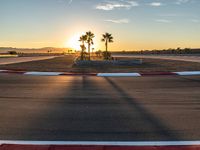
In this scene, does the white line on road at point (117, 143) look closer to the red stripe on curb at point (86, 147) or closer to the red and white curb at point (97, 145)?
the red and white curb at point (97, 145)

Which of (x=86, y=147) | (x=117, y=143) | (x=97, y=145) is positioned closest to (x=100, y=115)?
(x=117, y=143)

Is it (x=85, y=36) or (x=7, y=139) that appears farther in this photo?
(x=85, y=36)

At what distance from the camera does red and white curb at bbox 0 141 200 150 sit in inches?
262

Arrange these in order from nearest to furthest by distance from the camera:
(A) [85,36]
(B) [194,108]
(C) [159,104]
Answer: (B) [194,108] < (C) [159,104] < (A) [85,36]

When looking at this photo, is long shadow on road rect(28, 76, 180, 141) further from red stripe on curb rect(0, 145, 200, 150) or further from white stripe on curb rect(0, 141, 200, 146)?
red stripe on curb rect(0, 145, 200, 150)

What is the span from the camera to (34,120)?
29.4 ft

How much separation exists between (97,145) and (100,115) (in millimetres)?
2716

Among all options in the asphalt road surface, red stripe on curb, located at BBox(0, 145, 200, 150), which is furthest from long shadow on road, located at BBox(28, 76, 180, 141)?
red stripe on curb, located at BBox(0, 145, 200, 150)

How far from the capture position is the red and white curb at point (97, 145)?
6656mm

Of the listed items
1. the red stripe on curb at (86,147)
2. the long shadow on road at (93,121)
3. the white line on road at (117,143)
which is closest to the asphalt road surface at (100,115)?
the long shadow on road at (93,121)

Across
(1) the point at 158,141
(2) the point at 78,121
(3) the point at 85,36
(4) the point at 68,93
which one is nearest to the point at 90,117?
(2) the point at 78,121

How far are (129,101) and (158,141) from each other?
4.86m

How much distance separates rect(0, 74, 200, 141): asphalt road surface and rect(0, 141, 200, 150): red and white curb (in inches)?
11.9

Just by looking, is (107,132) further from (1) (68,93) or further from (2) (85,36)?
(2) (85,36)
